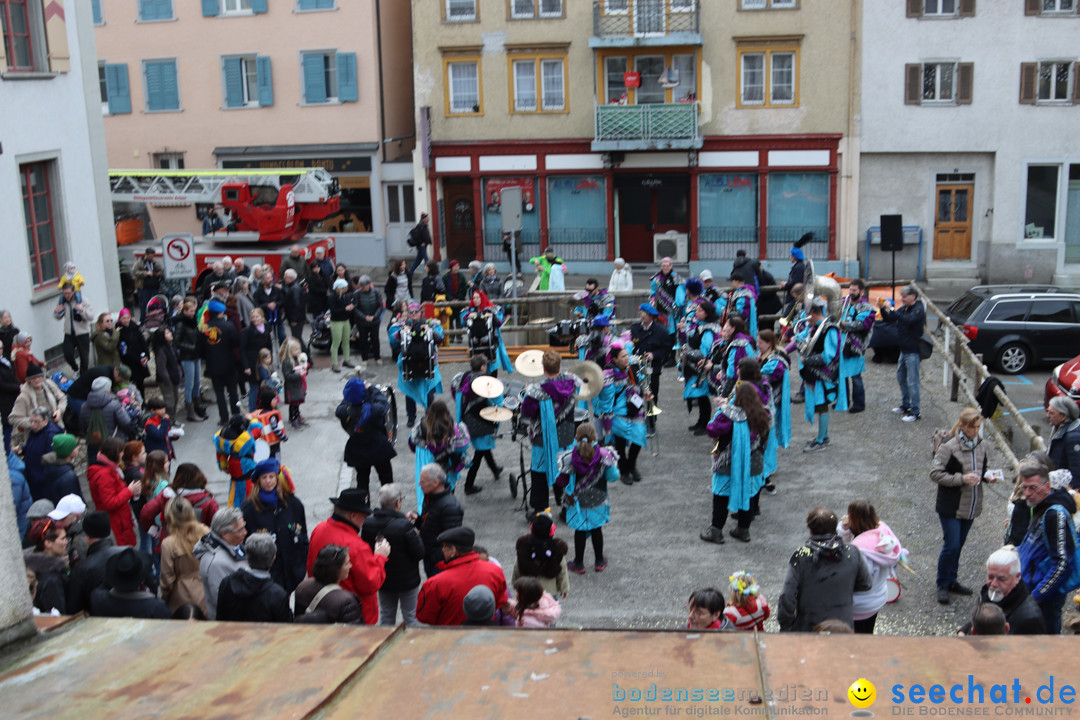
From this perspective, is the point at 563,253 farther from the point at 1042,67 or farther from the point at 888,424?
the point at 888,424

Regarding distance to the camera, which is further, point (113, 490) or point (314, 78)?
point (314, 78)

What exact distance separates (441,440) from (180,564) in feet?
11.0

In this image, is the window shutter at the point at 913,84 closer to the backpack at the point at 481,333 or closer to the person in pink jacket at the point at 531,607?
the backpack at the point at 481,333

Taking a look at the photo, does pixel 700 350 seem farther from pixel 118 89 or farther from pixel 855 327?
pixel 118 89

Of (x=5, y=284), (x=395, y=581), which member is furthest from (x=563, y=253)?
(x=395, y=581)

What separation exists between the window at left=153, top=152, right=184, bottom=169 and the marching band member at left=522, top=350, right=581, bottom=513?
2568 cm

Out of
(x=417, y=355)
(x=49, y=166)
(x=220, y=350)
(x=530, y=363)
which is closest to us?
(x=530, y=363)

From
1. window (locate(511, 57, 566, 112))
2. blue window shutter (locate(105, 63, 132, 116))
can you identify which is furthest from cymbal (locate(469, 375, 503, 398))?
blue window shutter (locate(105, 63, 132, 116))

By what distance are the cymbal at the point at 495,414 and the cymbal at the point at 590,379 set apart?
2.54 feet

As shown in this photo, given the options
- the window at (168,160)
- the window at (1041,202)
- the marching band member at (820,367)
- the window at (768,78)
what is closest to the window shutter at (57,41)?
the marching band member at (820,367)

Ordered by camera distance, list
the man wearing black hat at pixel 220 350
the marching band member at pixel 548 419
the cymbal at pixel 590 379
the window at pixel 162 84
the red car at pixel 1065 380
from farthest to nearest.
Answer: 1. the window at pixel 162 84
2. the red car at pixel 1065 380
3. the man wearing black hat at pixel 220 350
4. the cymbal at pixel 590 379
5. the marching band member at pixel 548 419

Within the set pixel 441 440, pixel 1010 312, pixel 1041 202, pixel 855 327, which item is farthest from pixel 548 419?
pixel 1041 202

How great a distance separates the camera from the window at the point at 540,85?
3025cm

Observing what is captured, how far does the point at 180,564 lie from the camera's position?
299 inches
